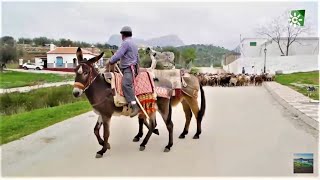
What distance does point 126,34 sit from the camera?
5066 mm

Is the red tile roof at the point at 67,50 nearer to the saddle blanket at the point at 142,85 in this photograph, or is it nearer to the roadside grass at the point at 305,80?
the saddle blanket at the point at 142,85

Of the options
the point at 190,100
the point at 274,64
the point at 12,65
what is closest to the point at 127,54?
the point at 190,100

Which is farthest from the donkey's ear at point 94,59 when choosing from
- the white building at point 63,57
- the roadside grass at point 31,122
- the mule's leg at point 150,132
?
the roadside grass at point 31,122

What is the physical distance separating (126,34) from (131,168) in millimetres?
1829

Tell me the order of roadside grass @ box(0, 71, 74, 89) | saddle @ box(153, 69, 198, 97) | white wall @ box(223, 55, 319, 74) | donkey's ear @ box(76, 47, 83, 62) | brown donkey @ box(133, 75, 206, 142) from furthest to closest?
1. white wall @ box(223, 55, 319, 74)
2. roadside grass @ box(0, 71, 74, 89)
3. brown donkey @ box(133, 75, 206, 142)
4. saddle @ box(153, 69, 198, 97)
5. donkey's ear @ box(76, 47, 83, 62)

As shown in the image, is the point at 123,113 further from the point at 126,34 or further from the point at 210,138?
the point at 210,138

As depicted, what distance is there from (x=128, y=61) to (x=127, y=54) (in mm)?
105

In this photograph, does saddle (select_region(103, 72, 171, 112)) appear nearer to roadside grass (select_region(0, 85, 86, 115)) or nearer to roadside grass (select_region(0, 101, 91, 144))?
roadside grass (select_region(0, 101, 91, 144))

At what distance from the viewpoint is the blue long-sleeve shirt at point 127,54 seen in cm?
502

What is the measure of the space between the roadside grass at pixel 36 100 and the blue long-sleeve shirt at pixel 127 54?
24.5ft

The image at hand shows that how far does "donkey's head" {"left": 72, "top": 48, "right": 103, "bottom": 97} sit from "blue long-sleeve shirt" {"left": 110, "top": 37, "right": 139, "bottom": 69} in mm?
232

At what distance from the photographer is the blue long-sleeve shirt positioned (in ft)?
→ 16.5

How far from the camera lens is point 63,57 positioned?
5.78 m

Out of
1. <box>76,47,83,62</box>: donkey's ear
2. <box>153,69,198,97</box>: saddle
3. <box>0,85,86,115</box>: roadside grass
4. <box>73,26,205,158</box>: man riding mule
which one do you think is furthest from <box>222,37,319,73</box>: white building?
<box>76,47,83,62</box>: donkey's ear
